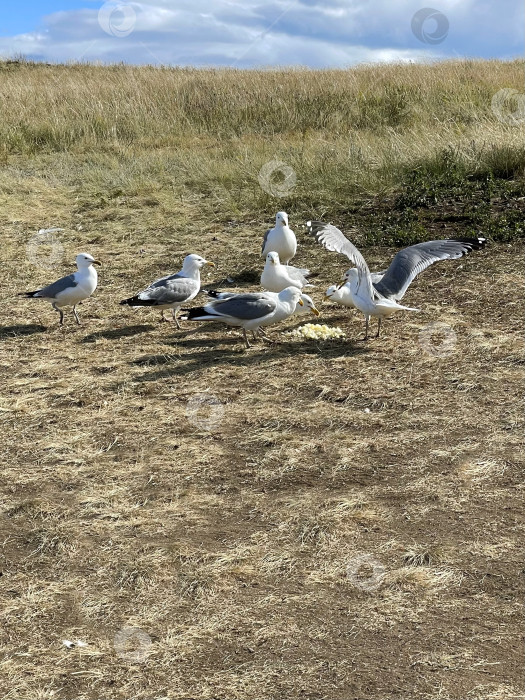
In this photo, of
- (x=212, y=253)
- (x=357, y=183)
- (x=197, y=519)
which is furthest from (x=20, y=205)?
(x=197, y=519)

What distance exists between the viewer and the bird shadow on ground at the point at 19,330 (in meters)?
7.17

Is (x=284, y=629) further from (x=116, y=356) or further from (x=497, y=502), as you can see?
(x=116, y=356)

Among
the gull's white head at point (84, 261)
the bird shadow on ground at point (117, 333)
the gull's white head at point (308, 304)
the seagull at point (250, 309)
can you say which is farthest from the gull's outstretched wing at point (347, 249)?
the gull's white head at point (84, 261)

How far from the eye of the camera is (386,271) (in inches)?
274

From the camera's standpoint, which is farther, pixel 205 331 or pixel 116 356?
pixel 205 331

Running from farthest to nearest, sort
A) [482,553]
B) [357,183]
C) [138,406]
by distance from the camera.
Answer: [357,183] → [138,406] → [482,553]

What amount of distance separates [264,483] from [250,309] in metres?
2.16

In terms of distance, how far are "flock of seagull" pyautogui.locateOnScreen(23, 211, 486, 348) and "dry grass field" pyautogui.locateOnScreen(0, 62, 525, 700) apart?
28cm

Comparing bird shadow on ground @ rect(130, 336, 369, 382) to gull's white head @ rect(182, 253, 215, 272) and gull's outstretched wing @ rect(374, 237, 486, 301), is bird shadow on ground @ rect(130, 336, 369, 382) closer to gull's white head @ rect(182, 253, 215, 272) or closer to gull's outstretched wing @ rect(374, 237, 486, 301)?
gull's outstretched wing @ rect(374, 237, 486, 301)

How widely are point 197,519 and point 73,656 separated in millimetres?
1092

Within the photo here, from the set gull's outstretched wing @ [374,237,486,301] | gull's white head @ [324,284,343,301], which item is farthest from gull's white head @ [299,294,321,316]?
gull's outstretched wing @ [374,237,486,301]

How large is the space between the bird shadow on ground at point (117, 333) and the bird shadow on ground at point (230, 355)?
50 centimetres

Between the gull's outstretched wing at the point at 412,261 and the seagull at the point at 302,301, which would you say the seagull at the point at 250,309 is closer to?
the seagull at the point at 302,301

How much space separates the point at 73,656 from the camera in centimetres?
325
